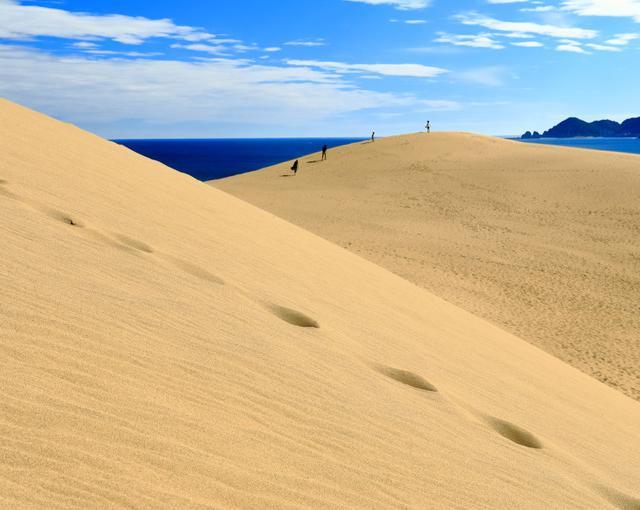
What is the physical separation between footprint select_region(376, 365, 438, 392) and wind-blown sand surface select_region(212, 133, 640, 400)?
5269 millimetres

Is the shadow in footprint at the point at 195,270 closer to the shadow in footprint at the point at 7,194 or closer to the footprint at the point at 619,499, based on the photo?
the shadow in footprint at the point at 7,194

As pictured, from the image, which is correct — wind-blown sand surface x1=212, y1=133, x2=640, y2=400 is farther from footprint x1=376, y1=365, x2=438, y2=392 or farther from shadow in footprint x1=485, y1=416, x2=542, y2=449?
footprint x1=376, y1=365, x2=438, y2=392

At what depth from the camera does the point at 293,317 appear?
16.8 feet

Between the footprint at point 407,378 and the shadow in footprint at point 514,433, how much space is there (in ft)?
1.46

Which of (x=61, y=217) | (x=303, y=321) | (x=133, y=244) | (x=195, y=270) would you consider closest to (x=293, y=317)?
(x=303, y=321)

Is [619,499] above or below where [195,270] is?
below

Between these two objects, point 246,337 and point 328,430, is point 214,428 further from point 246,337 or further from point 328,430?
point 246,337

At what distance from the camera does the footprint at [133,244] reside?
562 cm

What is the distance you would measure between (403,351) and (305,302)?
3.21ft

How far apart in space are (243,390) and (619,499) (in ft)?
7.40

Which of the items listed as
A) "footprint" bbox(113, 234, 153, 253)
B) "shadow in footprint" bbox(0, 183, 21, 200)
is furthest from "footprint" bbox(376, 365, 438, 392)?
"shadow in footprint" bbox(0, 183, 21, 200)

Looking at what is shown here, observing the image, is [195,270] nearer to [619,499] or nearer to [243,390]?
[243,390]

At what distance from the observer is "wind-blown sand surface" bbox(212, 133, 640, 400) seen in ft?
40.3

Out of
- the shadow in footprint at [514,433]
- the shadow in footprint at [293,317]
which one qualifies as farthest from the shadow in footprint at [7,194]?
the shadow in footprint at [514,433]
